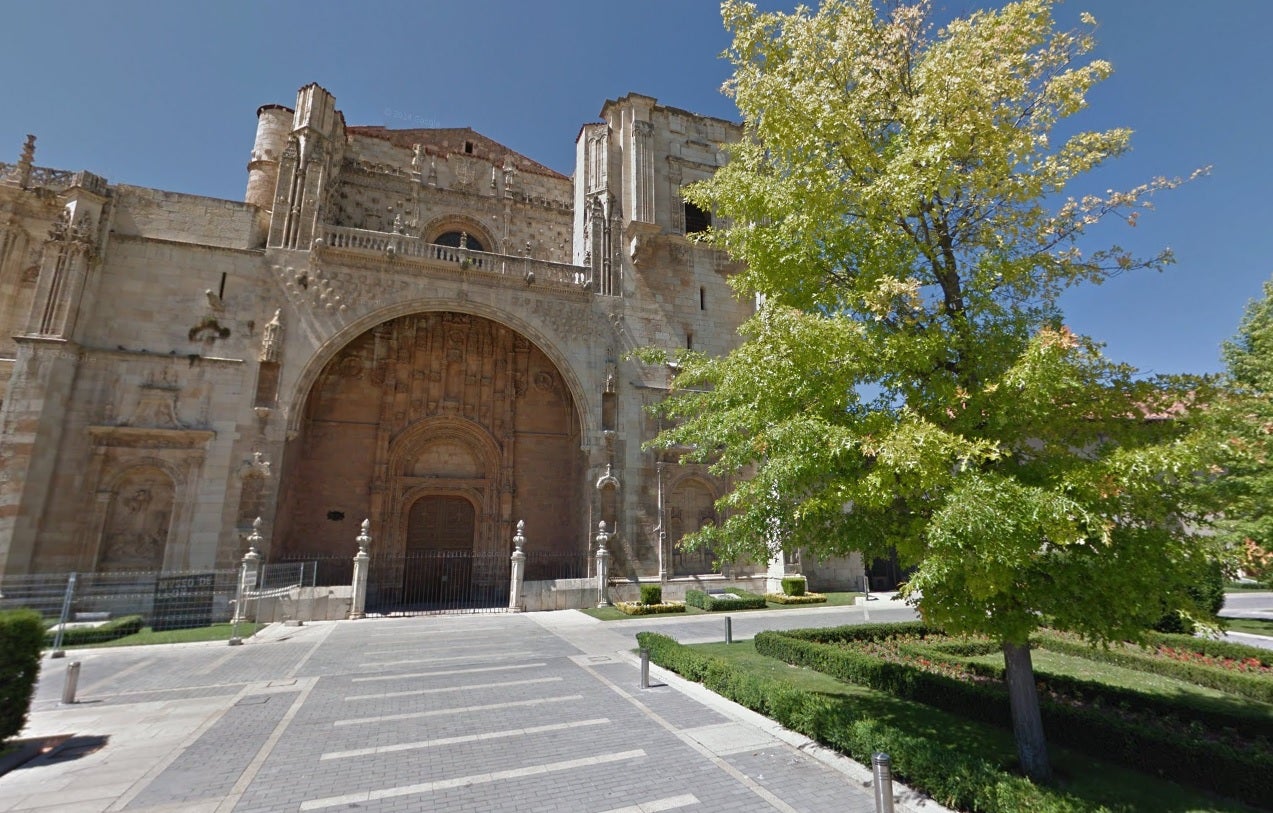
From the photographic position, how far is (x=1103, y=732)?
6195 mm

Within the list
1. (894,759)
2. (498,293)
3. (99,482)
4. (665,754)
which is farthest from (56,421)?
(894,759)

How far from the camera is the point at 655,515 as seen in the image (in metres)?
22.2

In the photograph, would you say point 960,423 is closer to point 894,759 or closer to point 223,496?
point 894,759

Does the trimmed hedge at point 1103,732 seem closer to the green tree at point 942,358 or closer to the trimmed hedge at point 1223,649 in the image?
the green tree at point 942,358

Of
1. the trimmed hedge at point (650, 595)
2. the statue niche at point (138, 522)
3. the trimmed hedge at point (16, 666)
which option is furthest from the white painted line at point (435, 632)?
the statue niche at point (138, 522)

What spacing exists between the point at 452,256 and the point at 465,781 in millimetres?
19975

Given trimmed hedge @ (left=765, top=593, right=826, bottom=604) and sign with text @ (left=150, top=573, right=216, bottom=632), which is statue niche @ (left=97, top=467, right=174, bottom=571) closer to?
sign with text @ (left=150, top=573, right=216, bottom=632)

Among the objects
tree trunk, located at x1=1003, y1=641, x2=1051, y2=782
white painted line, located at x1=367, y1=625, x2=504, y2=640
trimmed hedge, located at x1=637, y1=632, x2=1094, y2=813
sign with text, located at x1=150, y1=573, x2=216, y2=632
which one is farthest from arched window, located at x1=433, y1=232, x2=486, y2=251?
tree trunk, located at x1=1003, y1=641, x2=1051, y2=782

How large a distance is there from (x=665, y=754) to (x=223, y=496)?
17637 mm

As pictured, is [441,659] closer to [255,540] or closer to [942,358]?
[255,540]

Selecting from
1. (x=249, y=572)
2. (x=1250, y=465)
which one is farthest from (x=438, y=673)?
(x=1250, y=465)

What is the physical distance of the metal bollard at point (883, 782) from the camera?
14.8 ft

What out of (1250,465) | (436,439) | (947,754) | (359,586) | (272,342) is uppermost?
(272,342)

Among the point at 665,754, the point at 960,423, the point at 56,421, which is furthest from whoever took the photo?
the point at 56,421
